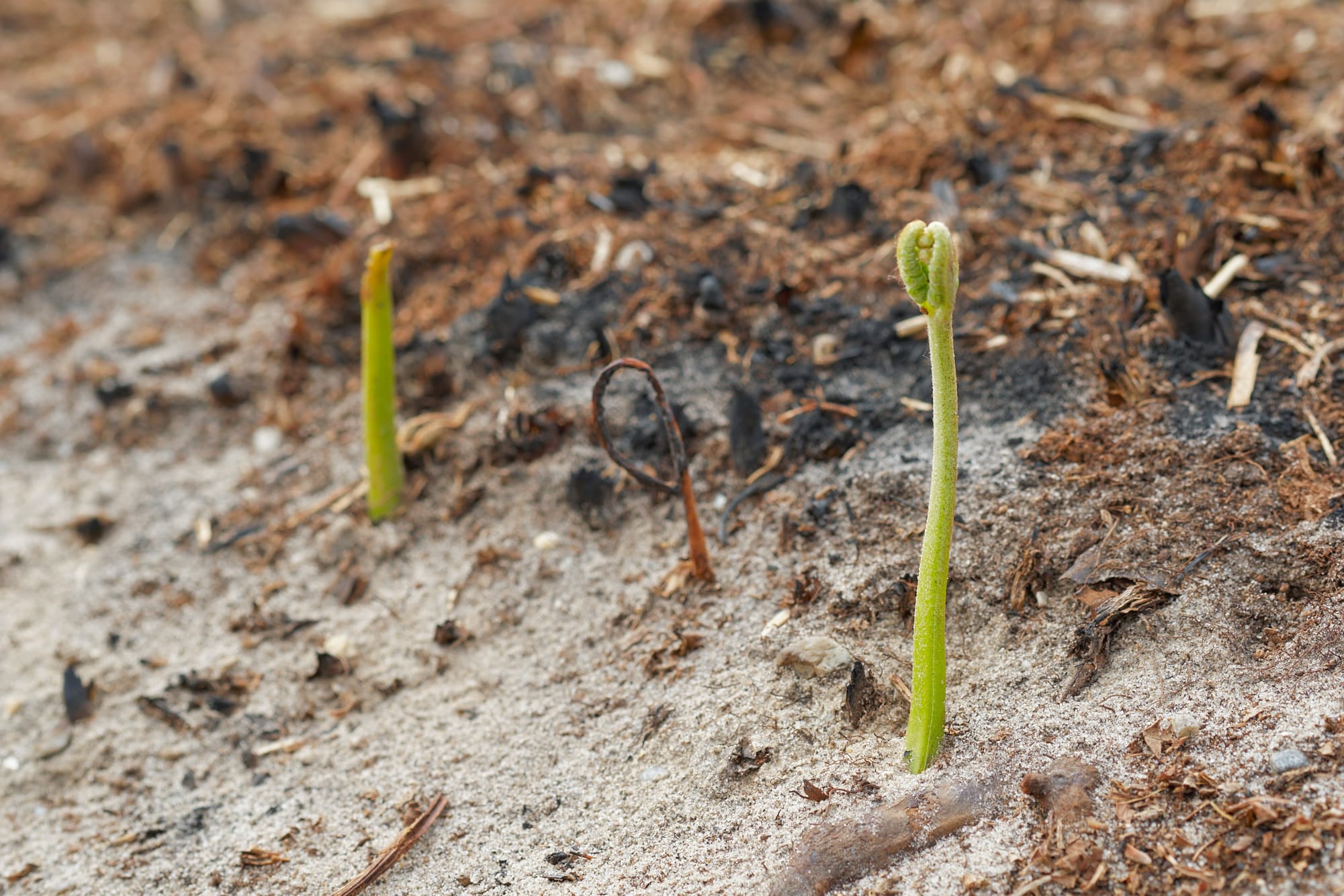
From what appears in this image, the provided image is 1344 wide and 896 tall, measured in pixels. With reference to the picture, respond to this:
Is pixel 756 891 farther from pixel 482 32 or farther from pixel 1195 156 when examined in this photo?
pixel 482 32

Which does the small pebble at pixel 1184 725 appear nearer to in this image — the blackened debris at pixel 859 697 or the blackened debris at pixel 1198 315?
the blackened debris at pixel 859 697

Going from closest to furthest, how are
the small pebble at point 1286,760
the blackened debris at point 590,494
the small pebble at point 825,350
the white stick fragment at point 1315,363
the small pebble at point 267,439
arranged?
the small pebble at point 1286,760
the white stick fragment at point 1315,363
the blackened debris at point 590,494
the small pebble at point 825,350
the small pebble at point 267,439

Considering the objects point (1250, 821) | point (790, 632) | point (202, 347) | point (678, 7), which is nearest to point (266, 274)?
point (202, 347)

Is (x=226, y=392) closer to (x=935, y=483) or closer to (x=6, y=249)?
(x=6, y=249)

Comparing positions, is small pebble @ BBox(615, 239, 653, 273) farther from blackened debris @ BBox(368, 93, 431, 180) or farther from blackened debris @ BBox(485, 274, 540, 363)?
blackened debris @ BBox(368, 93, 431, 180)

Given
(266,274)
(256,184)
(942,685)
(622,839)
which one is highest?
(256,184)

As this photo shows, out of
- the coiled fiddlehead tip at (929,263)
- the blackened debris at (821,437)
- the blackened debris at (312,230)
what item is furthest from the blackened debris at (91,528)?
the coiled fiddlehead tip at (929,263)
